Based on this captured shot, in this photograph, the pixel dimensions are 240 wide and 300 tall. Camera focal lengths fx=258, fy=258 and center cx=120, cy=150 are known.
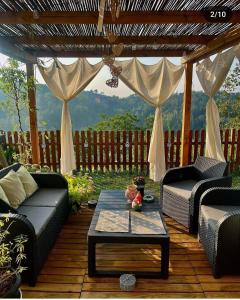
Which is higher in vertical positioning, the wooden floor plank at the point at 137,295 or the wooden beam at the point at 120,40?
the wooden beam at the point at 120,40

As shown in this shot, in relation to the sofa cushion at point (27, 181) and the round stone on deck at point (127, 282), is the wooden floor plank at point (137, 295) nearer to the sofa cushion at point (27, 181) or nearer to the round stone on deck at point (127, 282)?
the round stone on deck at point (127, 282)

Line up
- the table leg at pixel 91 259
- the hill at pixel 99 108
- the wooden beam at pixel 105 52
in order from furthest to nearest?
the hill at pixel 99 108
the wooden beam at pixel 105 52
the table leg at pixel 91 259

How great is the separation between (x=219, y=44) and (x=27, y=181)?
3131mm

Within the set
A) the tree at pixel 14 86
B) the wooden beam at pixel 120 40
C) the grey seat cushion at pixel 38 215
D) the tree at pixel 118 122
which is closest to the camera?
the grey seat cushion at pixel 38 215

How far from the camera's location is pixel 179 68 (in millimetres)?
5004

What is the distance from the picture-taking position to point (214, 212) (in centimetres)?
258

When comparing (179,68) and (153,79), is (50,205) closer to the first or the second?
A: (153,79)

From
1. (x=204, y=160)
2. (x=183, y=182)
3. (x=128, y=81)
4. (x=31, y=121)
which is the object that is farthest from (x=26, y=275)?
(x=128, y=81)

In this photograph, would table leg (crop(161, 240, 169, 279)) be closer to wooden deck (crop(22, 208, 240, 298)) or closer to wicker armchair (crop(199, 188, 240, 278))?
wooden deck (crop(22, 208, 240, 298))

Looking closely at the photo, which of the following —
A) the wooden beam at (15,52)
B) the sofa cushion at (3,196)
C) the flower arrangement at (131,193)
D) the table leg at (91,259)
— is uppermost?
the wooden beam at (15,52)

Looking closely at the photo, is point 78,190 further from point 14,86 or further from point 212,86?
point 212,86

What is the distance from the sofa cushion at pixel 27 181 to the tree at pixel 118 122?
14.8ft

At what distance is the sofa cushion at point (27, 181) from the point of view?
3.08 metres

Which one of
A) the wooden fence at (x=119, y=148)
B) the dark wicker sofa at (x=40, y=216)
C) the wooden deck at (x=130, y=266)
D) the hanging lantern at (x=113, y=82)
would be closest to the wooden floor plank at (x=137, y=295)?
the wooden deck at (x=130, y=266)
